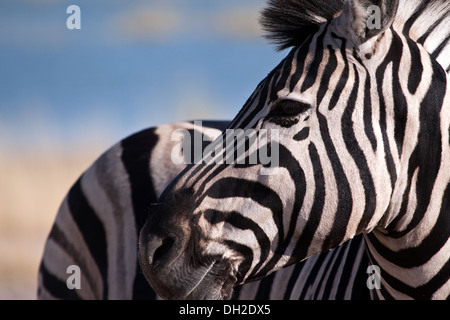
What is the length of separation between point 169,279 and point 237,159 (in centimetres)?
57

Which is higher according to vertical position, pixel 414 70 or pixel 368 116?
pixel 414 70

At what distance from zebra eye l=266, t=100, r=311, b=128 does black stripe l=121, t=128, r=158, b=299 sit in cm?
222

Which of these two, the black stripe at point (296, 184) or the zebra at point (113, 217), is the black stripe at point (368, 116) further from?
the zebra at point (113, 217)

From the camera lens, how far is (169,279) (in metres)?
2.67

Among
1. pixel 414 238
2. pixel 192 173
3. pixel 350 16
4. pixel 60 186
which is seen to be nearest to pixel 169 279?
pixel 192 173

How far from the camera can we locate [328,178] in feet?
8.91

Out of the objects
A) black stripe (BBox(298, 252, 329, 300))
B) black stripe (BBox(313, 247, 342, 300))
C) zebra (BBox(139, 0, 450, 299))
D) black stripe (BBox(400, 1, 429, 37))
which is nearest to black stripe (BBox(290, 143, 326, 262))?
zebra (BBox(139, 0, 450, 299))

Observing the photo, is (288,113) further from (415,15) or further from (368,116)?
(415,15)

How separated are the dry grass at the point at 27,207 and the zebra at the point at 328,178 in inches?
289

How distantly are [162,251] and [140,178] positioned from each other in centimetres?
248

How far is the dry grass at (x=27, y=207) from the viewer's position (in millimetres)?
11531

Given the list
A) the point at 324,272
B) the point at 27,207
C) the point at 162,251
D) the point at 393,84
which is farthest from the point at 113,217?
the point at 27,207

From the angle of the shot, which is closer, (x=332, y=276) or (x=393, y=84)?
(x=393, y=84)

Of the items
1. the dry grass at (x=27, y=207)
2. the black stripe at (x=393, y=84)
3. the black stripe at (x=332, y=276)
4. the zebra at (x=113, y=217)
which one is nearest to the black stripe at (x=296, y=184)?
the black stripe at (x=393, y=84)
